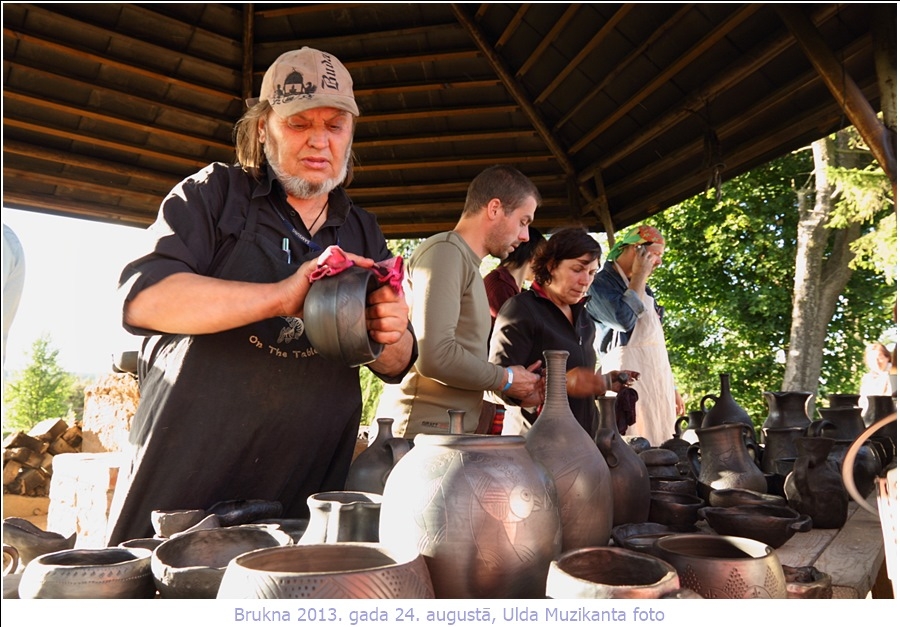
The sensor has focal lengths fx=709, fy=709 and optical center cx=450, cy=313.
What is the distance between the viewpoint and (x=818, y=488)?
2.02 metres

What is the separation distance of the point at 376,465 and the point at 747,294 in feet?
51.6

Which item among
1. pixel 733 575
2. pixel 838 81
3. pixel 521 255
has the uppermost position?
pixel 838 81

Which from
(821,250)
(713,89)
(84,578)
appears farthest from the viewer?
(821,250)

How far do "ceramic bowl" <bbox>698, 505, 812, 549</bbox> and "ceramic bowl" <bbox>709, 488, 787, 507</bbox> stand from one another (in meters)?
0.16

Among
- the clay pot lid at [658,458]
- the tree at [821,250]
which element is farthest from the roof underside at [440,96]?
the tree at [821,250]

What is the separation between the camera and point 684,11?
12.6 feet

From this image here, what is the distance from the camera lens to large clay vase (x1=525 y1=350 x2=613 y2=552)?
135cm

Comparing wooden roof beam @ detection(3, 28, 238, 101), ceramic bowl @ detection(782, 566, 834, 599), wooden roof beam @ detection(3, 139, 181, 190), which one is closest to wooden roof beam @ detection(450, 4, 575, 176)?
wooden roof beam @ detection(3, 28, 238, 101)

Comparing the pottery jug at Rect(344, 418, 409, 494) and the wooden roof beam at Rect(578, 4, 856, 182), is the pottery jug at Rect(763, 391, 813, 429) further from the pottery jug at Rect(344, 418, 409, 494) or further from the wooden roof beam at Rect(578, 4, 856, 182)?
the pottery jug at Rect(344, 418, 409, 494)

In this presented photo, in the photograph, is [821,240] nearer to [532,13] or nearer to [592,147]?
[592,147]

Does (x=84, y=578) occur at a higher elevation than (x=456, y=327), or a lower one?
lower

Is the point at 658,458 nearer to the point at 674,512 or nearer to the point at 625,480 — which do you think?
the point at 674,512

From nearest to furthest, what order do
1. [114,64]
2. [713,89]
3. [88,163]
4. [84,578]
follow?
1. [84,578]
2. [713,89]
3. [114,64]
4. [88,163]

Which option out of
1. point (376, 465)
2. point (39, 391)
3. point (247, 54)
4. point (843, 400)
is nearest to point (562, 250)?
point (843, 400)
